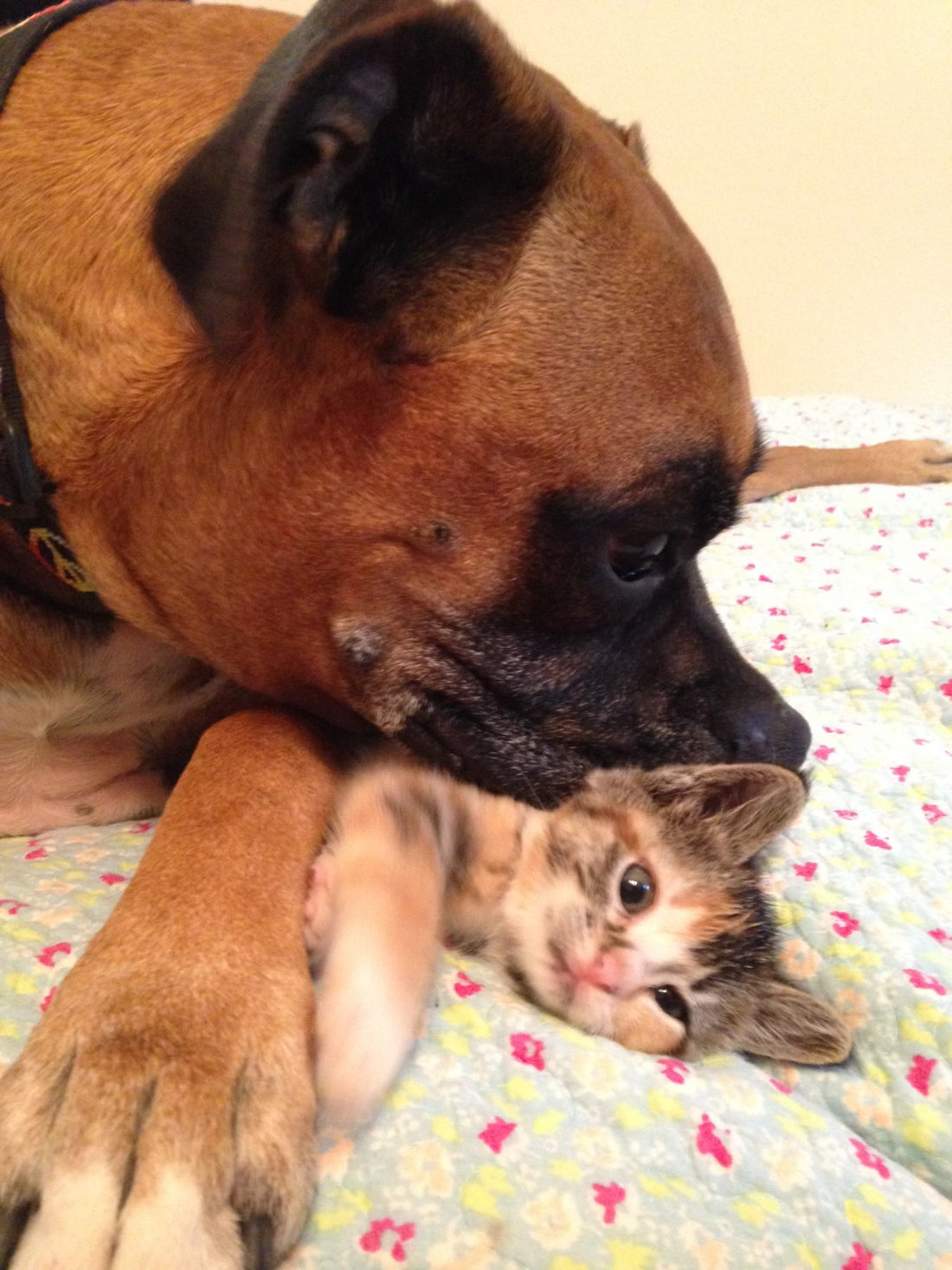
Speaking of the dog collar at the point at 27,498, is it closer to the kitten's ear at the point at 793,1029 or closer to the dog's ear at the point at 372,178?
the dog's ear at the point at 372,178

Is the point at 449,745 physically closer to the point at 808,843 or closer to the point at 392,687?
the point at 392,687

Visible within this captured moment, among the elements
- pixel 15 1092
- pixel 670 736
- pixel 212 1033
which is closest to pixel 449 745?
pixel 670 736

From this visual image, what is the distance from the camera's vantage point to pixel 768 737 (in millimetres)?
1185

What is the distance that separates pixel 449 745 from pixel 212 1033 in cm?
43

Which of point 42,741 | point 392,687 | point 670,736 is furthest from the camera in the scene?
point 42,741

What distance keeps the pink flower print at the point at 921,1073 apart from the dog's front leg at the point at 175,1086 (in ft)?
1.92

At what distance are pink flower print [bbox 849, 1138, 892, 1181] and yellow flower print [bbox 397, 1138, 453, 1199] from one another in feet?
1.25

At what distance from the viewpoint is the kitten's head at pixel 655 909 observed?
1.11m

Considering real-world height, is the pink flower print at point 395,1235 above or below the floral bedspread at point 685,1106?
above

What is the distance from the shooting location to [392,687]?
104 centimetres

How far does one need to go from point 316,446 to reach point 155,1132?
62 centimetres

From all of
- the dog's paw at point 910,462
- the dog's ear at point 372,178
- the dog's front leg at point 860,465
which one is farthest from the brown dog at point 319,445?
the dog's paw at point 910,462

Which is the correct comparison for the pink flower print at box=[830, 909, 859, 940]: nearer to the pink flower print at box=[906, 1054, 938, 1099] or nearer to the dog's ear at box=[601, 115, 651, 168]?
the pink flower print at box=[906, 1054, 938, 1099]

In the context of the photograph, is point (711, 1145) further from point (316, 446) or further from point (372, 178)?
point (372, 178)
